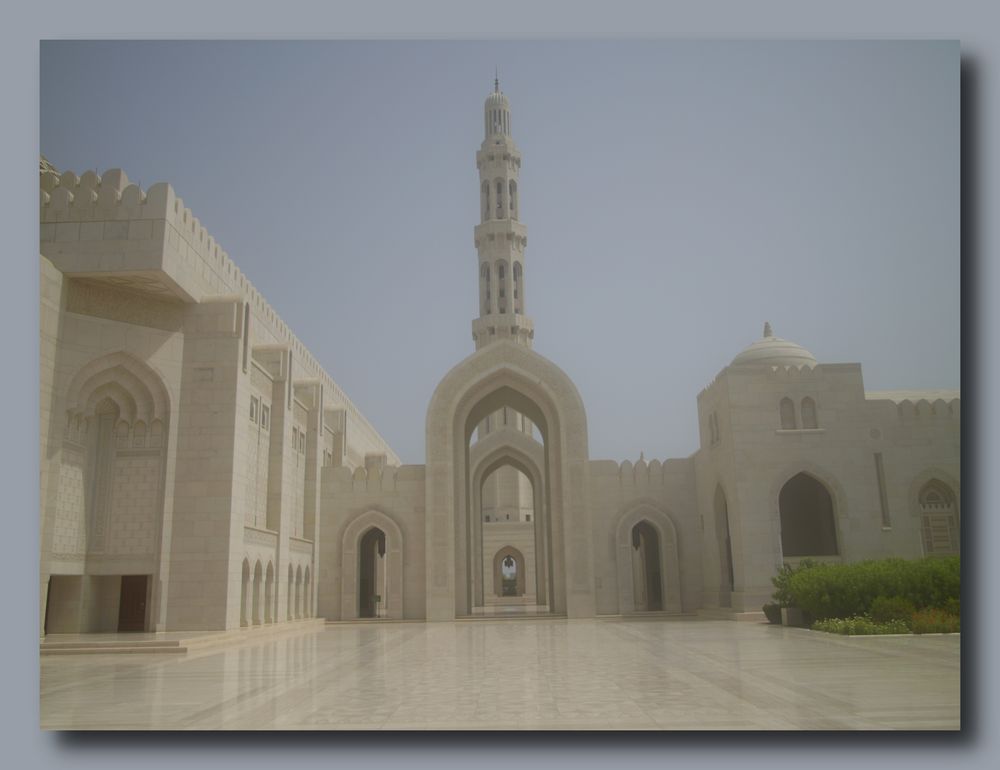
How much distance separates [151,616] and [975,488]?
12.8 metres

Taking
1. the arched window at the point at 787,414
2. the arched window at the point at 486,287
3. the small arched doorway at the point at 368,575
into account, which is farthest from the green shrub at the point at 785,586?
the arched window at the point at 486,287

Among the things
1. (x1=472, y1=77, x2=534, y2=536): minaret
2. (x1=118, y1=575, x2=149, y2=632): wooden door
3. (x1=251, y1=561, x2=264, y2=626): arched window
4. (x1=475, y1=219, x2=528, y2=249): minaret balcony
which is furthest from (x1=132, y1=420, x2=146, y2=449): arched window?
(x1=475, y1=219, x2=528, y2=249): minaret balcony

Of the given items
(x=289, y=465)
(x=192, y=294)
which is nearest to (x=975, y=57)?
(x=192, y=294)

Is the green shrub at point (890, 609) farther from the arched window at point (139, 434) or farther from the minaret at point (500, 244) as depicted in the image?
the minaret at point (500, 244)

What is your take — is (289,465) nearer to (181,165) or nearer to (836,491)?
(181,165)

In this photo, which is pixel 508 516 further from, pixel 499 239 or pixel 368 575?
pixel 368 575

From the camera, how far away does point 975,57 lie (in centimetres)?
823

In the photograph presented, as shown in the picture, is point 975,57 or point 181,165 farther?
point 181,165

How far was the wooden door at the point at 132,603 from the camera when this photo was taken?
642 inches

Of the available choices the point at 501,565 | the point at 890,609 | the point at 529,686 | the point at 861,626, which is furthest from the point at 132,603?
the point at 501,565

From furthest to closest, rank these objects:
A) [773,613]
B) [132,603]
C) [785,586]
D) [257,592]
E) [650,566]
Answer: [650,566]
[257,592]
[773,613]
[785,586]
[132,603]

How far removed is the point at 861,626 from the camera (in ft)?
44.5

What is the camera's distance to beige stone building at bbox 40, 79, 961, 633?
13.9 meters

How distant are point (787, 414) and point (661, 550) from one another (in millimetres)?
6000
